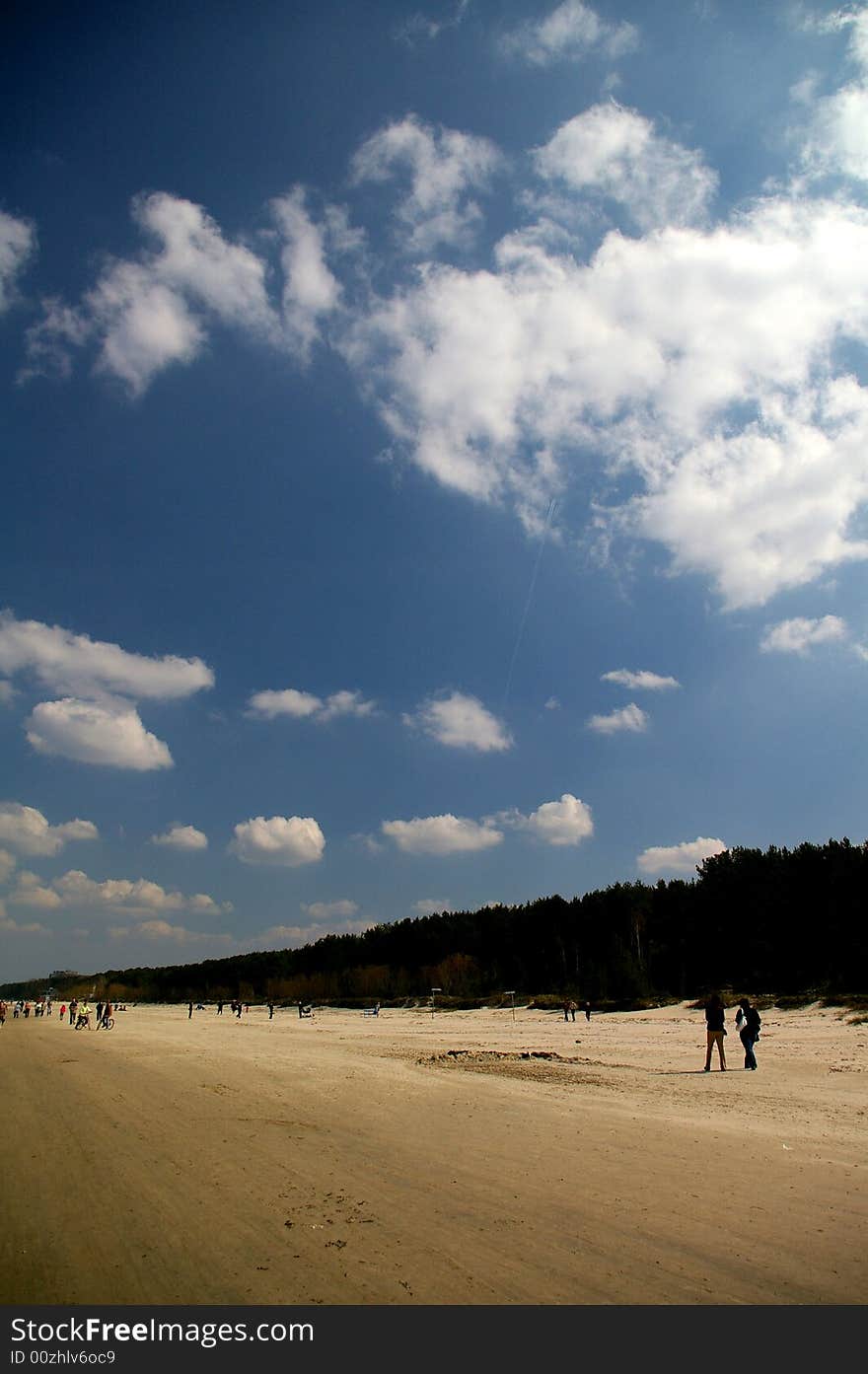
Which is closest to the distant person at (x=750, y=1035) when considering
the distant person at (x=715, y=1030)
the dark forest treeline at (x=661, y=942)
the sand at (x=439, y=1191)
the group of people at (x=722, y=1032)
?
the group of people at (x=722, y=1032)

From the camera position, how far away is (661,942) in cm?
7762

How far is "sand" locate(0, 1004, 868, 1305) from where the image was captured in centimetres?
620

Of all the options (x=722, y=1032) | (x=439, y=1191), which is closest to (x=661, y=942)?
(x=722, y=1032)

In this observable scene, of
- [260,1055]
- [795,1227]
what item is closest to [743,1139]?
[795,1227]

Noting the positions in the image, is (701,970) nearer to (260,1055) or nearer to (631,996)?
(631,996)

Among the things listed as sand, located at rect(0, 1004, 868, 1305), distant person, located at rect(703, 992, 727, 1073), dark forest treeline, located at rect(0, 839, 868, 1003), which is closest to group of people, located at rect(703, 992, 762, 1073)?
distant person, located at rect(703, 992, 727, 1073)

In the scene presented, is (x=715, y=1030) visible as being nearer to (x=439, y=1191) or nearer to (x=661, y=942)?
(x=439, y=1191)

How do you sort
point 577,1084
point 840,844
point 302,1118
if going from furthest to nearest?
point 840,844 < point 577,1084 < point 302,1118

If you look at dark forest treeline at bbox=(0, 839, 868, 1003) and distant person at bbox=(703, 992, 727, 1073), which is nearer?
distant person at bbox=(703, 992, 727, 1073)

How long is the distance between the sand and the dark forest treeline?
41.3 m

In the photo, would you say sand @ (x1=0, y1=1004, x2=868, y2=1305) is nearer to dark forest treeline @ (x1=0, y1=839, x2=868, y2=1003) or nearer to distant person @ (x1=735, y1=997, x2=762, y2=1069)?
distant person @ (x1=735, y1=997, x2=762, y2=1069)

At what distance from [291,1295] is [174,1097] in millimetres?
12644

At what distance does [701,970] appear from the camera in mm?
69500

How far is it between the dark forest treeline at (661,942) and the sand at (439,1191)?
41.3 meters
